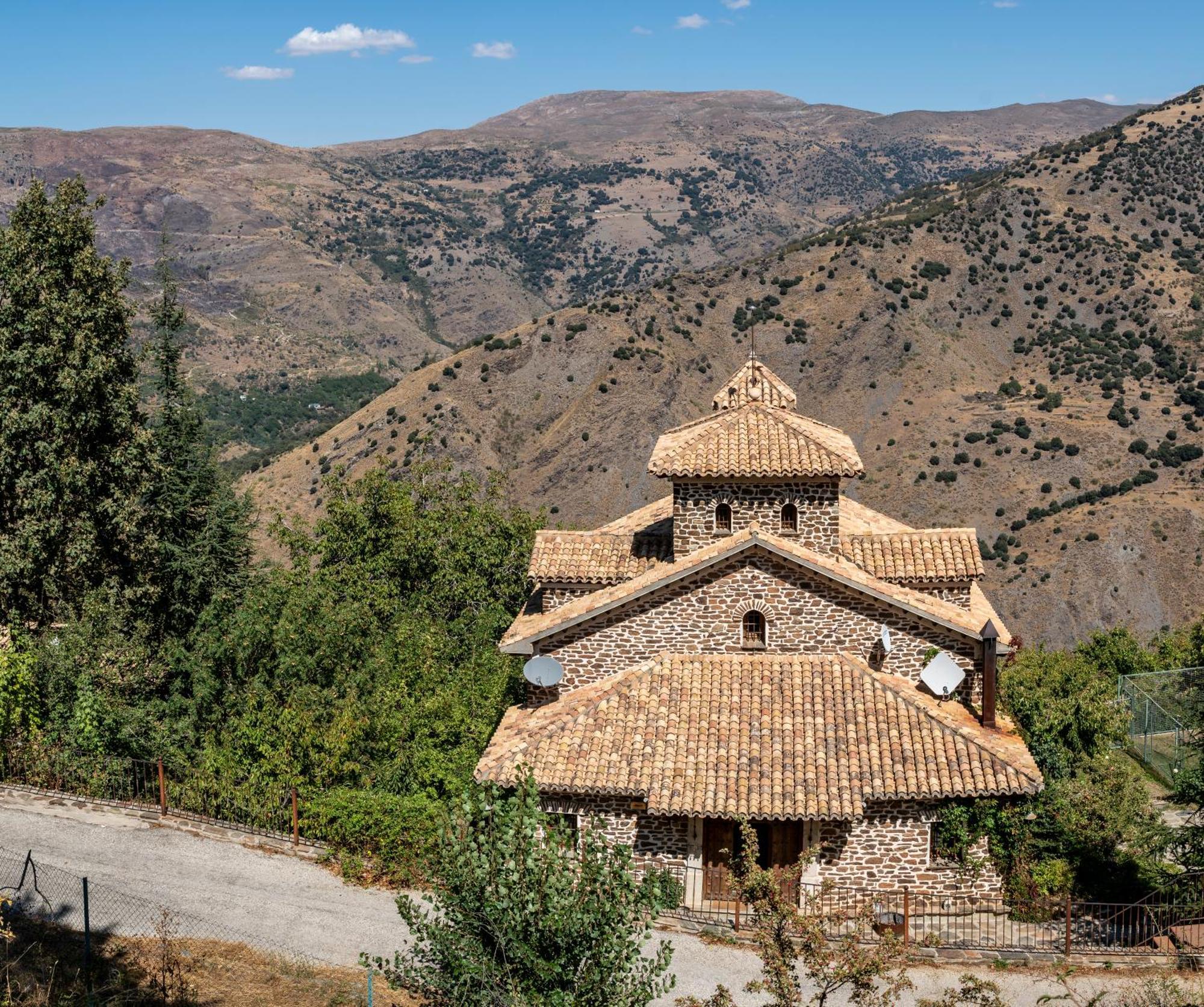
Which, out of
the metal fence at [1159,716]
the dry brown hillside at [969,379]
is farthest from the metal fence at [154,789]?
the dry brown hillside at [969,379]

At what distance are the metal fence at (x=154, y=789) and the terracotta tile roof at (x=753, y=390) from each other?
18279 millimetres

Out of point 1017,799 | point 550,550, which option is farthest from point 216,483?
point 1017,799

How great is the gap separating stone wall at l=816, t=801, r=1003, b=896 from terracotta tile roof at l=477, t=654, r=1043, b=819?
2.29 ft

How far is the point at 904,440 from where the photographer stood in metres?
Answer: 82.6

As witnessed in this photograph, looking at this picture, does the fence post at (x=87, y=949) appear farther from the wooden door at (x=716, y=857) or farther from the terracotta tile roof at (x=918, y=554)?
the terracotta tile roof at (x=918, y=554)

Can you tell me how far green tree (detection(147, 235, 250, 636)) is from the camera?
33125mm

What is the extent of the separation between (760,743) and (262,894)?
367 inches

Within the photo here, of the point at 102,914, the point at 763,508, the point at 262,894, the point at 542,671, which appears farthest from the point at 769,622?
the point at 102,914

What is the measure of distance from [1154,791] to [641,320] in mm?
73367

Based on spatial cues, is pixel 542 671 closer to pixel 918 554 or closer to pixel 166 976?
pixel 918 554

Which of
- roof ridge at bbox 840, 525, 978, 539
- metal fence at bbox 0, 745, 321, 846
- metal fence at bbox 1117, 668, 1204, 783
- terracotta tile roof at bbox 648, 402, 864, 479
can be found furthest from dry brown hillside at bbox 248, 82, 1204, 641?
metal fence at bbox 0, 745, 321, 846

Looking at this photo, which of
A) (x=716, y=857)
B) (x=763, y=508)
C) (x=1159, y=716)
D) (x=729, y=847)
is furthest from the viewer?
(x=1159, y=716)

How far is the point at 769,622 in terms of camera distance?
2359 centimetres

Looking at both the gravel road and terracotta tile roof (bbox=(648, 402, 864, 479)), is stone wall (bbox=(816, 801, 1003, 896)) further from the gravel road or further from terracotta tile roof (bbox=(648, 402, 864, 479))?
terracotta tile roof (bbox=(648, 402, 864, 479))
